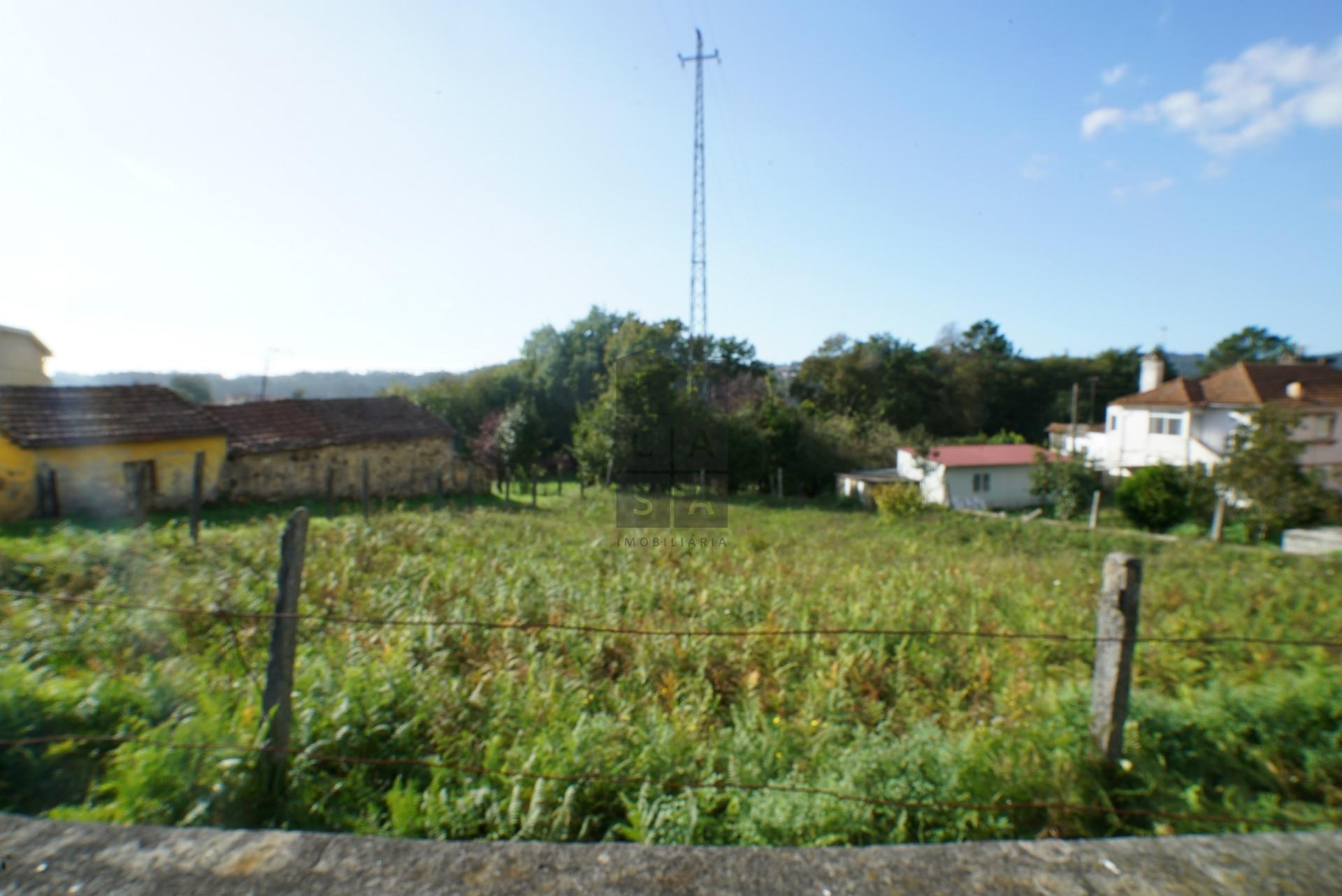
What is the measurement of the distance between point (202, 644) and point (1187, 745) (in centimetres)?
558

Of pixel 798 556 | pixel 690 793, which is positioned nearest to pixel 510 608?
pixel 690 793

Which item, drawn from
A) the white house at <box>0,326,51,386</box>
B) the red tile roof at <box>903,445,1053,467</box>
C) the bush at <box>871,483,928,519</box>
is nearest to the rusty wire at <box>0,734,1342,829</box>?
the bush at <box>871,483,928,519</box>

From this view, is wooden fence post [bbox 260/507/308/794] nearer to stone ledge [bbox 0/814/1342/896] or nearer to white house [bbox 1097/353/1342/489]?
stone ledge [bbox 0/814/1342/896]

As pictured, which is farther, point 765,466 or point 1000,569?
point 765,466

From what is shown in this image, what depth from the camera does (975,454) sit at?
27.7 meters

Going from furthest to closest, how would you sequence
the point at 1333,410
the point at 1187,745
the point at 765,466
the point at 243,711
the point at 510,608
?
the point at 765,466, the point at 1333,410, the point at 510,608, the point at 1187,745, the point at 243,711

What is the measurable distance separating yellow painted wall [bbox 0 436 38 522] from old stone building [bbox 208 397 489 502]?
4015 mm

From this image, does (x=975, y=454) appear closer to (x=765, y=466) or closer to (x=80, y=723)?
(x=765, y=466)

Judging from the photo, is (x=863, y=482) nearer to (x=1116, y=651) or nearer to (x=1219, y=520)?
(x=1219, y=520)

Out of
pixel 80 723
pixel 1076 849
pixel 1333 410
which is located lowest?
pixel 80 723

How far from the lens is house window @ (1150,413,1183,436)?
2758 centimetres

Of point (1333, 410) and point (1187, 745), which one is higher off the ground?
Answer: point (1333, 410)

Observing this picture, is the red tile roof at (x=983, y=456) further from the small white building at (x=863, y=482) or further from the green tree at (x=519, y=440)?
the green tree at (x=519, y=440)

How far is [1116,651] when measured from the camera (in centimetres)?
268
